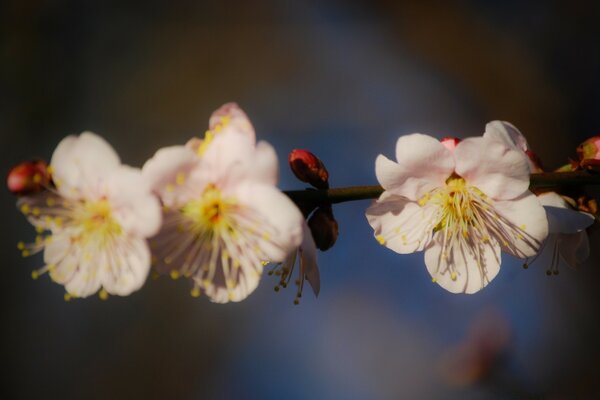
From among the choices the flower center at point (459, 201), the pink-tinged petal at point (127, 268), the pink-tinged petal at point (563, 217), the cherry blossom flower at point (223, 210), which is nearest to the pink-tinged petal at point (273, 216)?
the cherry blossom flower at point (223, 210)

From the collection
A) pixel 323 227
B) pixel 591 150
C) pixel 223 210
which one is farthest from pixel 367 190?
pixel 591 150

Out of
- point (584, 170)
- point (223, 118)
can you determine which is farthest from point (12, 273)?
point (584, 170)

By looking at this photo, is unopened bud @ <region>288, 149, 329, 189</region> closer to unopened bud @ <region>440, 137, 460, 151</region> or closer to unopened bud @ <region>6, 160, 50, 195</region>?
unopened bud @ <region>440, 137, 460, 151</region>

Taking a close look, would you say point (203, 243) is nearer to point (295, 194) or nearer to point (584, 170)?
point (295, 194)

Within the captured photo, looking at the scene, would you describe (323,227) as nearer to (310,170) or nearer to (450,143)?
(310,170)

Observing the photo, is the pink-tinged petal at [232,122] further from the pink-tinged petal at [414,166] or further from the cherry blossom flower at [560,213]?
the cherry blossom flower at [560,213]

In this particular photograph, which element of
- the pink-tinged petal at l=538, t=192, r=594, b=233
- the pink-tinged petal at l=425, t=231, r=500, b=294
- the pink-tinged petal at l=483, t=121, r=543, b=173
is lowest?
the pink-tinged petal at l=425, t=231, r=500, b=294

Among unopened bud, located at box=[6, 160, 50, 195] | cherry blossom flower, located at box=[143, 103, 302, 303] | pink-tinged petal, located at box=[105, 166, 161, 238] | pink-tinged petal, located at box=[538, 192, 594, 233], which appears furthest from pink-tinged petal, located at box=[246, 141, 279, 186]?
pink-tinged petal, located at box=[538, 192, 594, 233]
